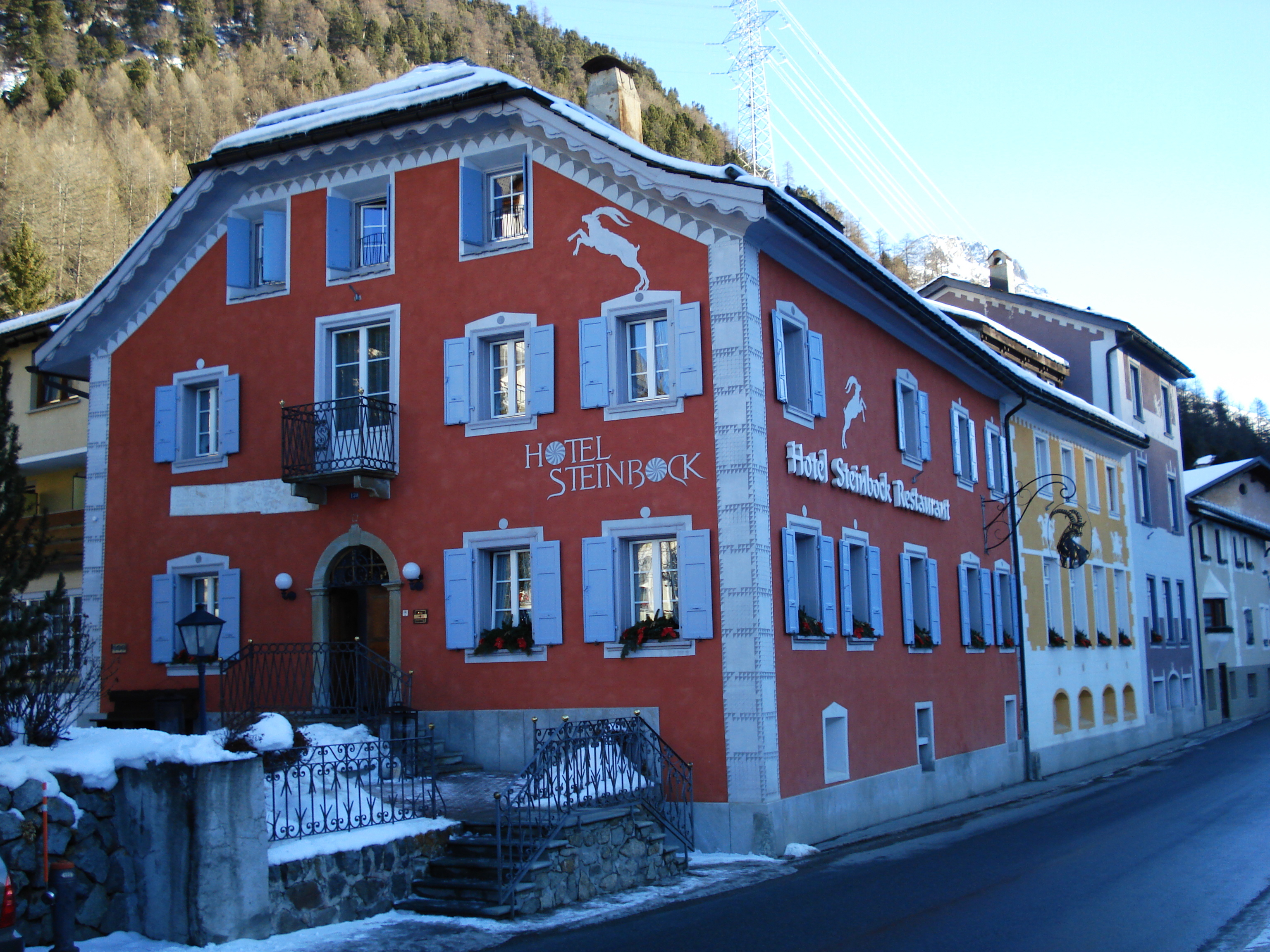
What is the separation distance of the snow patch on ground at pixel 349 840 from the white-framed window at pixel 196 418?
28.0 feet

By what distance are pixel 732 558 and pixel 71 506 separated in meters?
18.3

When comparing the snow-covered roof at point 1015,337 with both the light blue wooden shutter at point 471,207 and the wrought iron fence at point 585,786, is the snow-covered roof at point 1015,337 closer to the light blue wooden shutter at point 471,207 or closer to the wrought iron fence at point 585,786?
the light blue wooden shutter at point 471,207

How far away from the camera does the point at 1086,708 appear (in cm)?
2952

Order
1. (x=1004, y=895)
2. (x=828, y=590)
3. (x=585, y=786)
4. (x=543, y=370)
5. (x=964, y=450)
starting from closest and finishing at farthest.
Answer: (x=1004, y=895), (x=585, y=786), (x=543, y=370), (x=828, y=590), (x=964, y=450)

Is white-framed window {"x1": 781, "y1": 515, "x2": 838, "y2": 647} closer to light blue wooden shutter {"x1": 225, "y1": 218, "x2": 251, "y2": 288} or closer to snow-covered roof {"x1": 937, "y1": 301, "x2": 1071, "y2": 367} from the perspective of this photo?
light blue wooden shutter {"x1": 225, "y1": 218, "x2": 251, "y2": 288}

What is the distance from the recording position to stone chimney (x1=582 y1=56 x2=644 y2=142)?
19.8 metres

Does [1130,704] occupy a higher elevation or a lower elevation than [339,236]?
lower

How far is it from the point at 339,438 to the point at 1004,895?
10.6 m

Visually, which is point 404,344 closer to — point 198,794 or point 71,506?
point 198,794

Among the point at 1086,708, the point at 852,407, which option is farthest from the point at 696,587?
the point at 1086,708

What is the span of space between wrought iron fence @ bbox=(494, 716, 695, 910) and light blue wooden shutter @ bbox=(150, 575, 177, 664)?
649 cm

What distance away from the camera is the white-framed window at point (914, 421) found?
2130cm

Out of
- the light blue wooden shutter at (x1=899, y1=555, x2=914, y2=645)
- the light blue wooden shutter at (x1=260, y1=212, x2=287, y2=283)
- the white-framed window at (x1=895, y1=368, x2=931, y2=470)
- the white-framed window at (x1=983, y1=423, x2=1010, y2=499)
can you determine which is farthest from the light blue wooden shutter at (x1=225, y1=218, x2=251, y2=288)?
the white-framed window at (x1=983, y1=423, x2=1010, y2=499)

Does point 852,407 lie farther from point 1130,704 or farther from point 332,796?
point 1130,704
